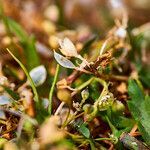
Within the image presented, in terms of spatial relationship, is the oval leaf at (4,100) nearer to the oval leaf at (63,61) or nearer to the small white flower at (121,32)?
the oval leaf at (63,61)

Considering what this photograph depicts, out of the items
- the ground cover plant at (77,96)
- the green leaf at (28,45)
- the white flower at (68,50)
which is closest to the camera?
the ground cover plant at (77,96)

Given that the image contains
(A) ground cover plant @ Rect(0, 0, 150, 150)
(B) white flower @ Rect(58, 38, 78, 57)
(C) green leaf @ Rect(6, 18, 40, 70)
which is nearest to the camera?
(A) ground cover plant @ Rect(0, 0, 150, 150)

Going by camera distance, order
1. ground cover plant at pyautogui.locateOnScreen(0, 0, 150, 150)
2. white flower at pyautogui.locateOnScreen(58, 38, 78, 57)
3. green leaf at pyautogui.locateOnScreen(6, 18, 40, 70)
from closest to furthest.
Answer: ground cover plant at pyautogui.locateOnScreen(0, 0, 150, 150) < white flower at pyautogui.locateOnScreen(58, 38, 78, 57) < green leaf at pyautogui.locateOnScreen(6, 18, 40, 70)

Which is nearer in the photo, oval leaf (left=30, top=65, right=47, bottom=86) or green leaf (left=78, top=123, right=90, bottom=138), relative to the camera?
green leaf (left=78, top=123, right=90, bottom=138)

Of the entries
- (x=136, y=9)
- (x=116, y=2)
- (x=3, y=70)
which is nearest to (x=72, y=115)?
(x=3, y=70)

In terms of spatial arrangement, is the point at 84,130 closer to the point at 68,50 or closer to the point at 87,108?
the point at 87,108

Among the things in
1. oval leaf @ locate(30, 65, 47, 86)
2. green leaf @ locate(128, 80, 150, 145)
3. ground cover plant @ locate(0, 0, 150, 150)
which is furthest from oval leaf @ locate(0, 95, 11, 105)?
green leaf @ locate(128, 80, 150, 145)

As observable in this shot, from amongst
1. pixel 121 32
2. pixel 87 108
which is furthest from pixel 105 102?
pixel 121 32

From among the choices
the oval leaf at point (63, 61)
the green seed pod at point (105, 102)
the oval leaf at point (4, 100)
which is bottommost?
the green seed pod at point (105, 102)

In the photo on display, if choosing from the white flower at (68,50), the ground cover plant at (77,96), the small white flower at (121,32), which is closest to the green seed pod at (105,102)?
the ground cover plant at (77,96)

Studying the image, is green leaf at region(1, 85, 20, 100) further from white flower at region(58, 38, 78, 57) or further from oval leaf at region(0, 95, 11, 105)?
white flower at region(58, 38, 78, 57)
